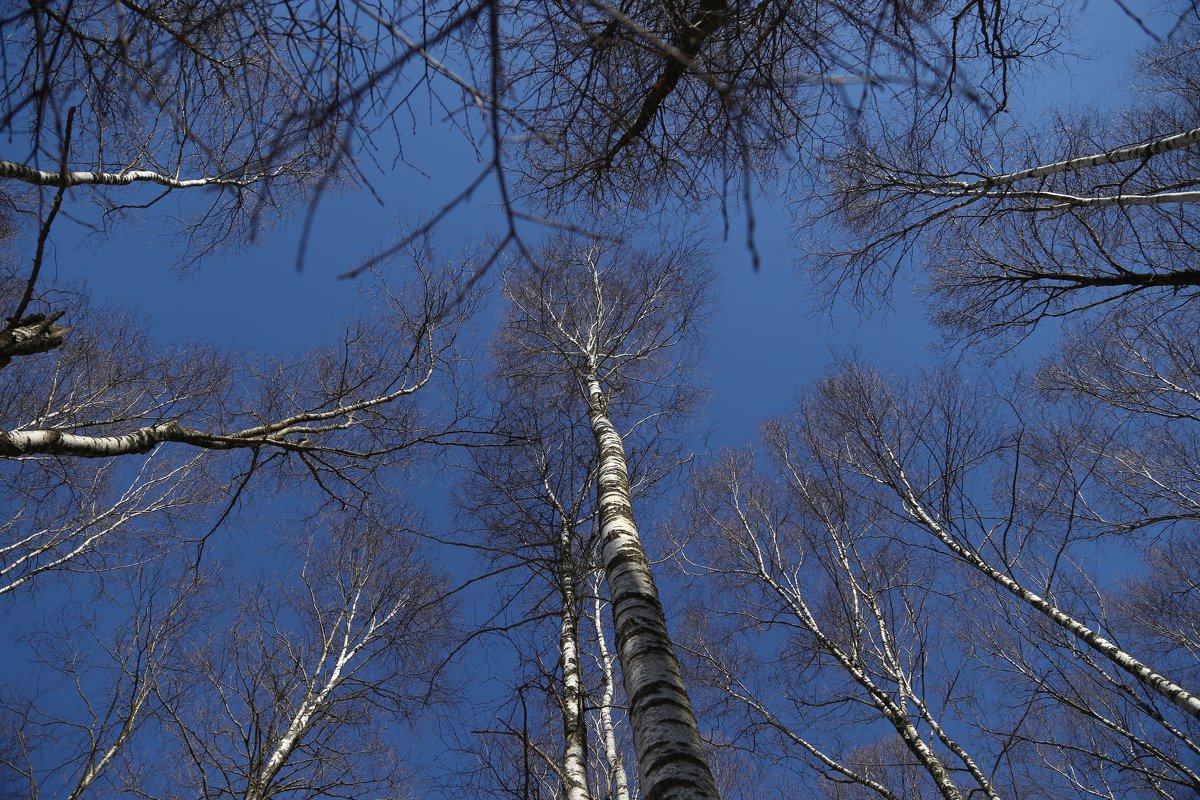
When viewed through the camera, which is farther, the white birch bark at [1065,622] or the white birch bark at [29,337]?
the white birch bark at [1065,622]

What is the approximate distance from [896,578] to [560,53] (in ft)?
23.6

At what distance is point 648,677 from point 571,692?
1.94m

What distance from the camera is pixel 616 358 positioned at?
264 inches

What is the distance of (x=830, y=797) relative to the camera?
1028cm

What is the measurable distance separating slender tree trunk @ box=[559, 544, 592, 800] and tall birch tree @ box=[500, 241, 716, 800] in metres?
0.52

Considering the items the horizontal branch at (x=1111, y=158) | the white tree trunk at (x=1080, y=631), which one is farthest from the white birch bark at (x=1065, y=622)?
the horizontal branch at (x=1111, y=158)

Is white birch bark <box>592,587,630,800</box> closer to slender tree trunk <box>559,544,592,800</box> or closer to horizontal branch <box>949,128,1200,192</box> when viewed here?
slender tree trunk <box>559,544,592,800</box>

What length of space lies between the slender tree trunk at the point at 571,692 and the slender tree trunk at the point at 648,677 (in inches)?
15.9

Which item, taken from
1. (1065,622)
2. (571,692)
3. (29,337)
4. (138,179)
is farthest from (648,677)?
(138,179)

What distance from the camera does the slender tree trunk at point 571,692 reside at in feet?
11.5

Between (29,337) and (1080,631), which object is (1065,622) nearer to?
(1080,631)

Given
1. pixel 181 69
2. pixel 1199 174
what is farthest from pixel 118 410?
pixel 1199 174

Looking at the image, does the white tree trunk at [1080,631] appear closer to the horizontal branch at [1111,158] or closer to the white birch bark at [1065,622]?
the white birch bark at [1065,622]

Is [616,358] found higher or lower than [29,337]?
higher
